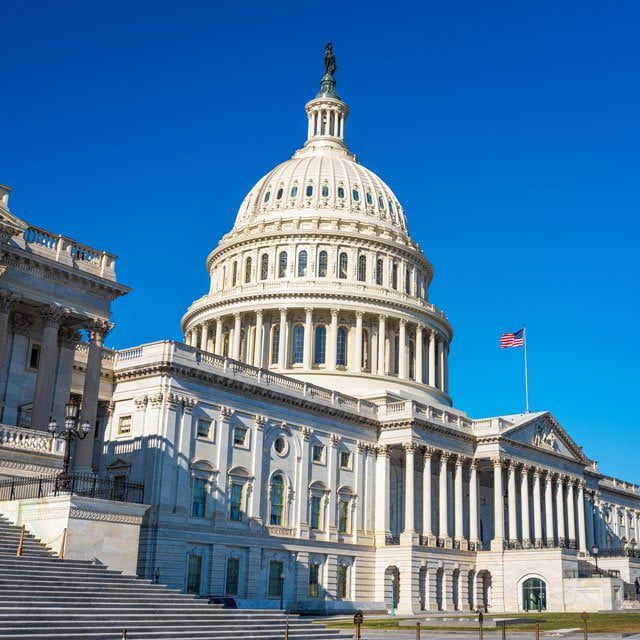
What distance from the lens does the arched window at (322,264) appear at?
99062mm

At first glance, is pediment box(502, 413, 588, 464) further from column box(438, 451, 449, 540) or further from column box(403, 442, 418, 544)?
column box(403, 442, 418, 544)

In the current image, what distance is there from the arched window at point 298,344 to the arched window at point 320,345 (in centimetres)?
143

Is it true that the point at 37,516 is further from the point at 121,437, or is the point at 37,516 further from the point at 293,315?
the point at 293,315

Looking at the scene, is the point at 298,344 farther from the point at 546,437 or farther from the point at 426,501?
the point at 546,437

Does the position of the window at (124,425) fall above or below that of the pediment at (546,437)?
below

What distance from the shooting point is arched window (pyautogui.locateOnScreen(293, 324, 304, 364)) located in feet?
309

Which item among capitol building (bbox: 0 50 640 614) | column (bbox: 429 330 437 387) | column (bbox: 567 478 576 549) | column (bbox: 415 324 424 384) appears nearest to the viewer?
capitol building (bbox: 0 50 640 614)

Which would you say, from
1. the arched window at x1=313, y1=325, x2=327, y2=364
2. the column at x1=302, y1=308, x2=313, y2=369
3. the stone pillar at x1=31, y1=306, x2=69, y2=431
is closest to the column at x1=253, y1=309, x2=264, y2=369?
the column at x1=302, y1=308, x2=313, y2=369

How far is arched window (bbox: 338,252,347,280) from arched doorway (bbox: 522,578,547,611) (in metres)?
36.9

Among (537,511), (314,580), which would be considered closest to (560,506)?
(537,511)

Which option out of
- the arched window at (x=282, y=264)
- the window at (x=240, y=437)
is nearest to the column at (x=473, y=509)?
the window at (x=240, y=437)

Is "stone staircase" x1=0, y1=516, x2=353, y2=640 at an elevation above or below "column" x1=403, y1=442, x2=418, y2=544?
below

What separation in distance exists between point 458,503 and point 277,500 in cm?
1999

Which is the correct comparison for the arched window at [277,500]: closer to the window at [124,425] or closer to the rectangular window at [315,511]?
the rectangular window at [315,511]
